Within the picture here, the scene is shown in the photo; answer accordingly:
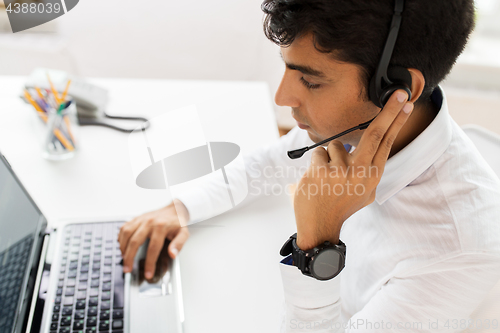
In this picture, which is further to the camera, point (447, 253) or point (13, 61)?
point (13, 61)

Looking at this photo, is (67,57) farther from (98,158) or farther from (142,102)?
(98,158)

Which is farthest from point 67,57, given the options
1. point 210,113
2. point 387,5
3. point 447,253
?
point 447,253

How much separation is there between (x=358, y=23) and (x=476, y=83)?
5.50 feet

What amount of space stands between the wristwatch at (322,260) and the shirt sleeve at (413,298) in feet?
0.05

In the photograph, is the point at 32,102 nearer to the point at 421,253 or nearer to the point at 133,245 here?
the point at 133,245

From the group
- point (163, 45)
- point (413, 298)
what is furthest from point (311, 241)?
point (163, 45)

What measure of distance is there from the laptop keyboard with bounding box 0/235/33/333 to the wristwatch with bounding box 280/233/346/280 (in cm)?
46

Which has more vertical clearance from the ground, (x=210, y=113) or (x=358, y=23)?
(x=210, y=113)

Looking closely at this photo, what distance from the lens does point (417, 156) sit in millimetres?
772

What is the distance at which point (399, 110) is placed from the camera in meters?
0.70

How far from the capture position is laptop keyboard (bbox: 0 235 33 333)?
62cm

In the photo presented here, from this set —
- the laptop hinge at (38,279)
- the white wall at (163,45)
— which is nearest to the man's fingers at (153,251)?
the laptop hinge at (38,279)

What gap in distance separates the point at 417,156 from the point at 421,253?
0.18 m

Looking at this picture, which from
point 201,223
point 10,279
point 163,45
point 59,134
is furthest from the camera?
point 163,45
